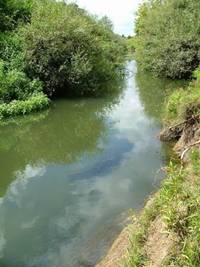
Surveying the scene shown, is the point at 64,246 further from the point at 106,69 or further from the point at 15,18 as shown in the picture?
the point at 15,18

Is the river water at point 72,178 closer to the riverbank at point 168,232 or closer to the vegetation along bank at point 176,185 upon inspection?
the vegetation along bank at point 176,185

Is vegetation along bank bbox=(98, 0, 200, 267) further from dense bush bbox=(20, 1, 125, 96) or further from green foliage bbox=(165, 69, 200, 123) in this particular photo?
dense bush bbox=(20, 1, 125, 96)

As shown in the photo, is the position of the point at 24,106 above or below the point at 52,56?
below

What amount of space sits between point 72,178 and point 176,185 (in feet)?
20.7

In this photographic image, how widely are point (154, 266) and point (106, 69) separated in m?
23.3

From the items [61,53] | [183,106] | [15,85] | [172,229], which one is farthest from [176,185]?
[61,53]

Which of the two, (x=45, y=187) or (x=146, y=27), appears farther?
(x=146, y=27)

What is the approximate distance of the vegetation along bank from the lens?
21.8 ft

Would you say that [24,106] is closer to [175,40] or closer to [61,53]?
[61,53]

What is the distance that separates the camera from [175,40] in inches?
1283

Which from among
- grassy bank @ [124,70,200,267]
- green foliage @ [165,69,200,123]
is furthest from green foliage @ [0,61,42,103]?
grassy bank @ [124,70,200,267]

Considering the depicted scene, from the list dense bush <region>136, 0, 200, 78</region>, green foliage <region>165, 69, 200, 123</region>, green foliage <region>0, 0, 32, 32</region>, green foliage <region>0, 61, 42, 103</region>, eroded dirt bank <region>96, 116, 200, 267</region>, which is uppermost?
green foliage <region>0, 0, 32, 32</region>

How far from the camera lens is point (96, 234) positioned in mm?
10125

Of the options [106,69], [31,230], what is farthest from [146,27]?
[31,230]
